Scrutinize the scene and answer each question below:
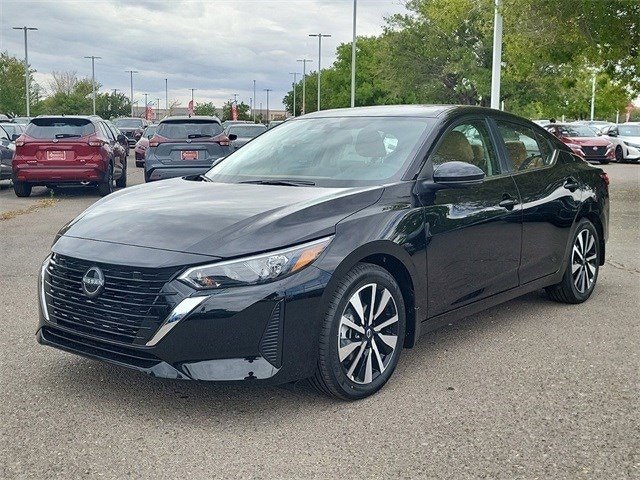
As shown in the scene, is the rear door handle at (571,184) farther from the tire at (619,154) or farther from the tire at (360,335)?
the tire at (619,154)

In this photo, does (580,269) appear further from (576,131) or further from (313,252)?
(576,131)

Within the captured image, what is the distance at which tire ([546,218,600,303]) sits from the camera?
6453mm

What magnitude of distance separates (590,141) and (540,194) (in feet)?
90.9

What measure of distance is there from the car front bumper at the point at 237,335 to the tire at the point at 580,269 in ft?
10.1

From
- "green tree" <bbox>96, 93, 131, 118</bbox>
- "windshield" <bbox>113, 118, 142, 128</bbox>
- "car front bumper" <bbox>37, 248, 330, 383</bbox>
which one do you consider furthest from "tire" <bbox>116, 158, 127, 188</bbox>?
"green tree" <bbox>96, 93, 131, 118</bbox>

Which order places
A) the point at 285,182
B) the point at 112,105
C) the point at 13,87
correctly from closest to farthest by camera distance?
the point at 285,182 < the point at 13,87 < the point at 112,105

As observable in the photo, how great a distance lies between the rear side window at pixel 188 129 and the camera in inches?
635

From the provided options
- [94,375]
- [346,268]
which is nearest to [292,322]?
[346,268]

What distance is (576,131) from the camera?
1307 inches

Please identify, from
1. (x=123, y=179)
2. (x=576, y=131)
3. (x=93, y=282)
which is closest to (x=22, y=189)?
(x=123, y=179)

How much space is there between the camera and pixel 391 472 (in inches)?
137

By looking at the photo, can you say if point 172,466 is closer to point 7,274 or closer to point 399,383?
point 399,383

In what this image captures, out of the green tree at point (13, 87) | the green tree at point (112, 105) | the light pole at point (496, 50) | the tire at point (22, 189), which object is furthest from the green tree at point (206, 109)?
the tire at point (22, 189)

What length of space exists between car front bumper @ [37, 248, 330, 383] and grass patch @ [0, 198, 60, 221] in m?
9.74
